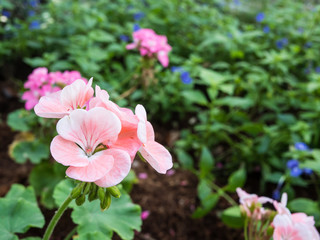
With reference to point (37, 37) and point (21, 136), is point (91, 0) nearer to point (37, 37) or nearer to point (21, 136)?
point (37, 37)

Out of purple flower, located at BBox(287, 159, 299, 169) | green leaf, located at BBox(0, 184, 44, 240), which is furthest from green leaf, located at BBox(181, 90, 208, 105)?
green leaf, located at BBox(0, 184, 44, 240)

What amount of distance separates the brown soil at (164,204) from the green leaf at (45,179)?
82mm

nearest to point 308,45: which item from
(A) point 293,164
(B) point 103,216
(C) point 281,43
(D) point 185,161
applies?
(C) point 281,43

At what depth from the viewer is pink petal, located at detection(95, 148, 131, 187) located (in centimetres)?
56

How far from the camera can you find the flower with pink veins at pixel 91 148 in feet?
1.85

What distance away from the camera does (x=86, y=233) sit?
0.88m

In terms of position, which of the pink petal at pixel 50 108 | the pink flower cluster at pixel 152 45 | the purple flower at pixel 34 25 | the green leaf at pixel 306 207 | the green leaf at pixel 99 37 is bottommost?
the purple flower at pixel 34 25

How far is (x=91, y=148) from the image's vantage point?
0.62 m

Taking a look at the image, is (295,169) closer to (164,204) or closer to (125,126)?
(164,204)

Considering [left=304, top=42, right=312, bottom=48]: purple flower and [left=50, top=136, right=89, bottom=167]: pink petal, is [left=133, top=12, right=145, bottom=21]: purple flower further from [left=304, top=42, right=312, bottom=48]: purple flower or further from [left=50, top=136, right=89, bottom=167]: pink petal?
[left=50, top=136, right=89, bottom=167]: pink petal

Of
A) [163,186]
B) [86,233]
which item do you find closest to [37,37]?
[163,186]

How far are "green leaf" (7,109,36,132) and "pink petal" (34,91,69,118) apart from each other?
93 cm

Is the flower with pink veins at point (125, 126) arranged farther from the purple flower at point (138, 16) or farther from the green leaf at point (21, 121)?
the purple flower at point (138, 16)

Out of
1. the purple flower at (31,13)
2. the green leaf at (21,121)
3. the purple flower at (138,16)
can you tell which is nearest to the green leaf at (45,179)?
the green leaf at (21,121)
